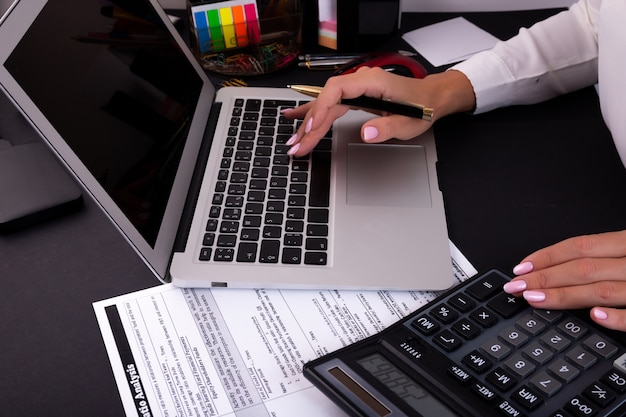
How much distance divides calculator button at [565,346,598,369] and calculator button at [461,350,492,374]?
7cm

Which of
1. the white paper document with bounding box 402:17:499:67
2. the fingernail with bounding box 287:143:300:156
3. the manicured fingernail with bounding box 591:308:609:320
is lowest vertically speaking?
the manicured fingernail with bounding box 591:308:609:320

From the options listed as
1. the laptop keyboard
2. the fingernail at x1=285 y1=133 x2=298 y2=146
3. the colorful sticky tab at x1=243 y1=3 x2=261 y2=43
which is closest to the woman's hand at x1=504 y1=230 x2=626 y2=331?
the laptop keyboard

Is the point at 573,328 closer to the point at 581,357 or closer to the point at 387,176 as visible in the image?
the point at 581,357

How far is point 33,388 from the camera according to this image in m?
0.56

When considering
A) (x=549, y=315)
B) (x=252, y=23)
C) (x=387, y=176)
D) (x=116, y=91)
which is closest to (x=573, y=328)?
(x=549, y=315)

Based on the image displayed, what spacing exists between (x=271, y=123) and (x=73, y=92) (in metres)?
0.30

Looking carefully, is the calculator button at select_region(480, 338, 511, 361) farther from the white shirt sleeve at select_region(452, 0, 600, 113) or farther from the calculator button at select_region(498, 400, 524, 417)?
the white shirt sleeve at select_region(452, 0, 600, 113)

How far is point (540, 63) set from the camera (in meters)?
0.90

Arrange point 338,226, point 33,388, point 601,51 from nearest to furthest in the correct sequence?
1. point 33,388
2. point 338,226
3. point 601,51

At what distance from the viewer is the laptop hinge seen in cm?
67

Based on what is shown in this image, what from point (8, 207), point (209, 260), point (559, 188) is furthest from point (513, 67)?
point (8, 207)

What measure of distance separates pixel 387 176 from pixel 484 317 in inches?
9.7

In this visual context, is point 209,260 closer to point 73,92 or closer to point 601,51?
point 73,92

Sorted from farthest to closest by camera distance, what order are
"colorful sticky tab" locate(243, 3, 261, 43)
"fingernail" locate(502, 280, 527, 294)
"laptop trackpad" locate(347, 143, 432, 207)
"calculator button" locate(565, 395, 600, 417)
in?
1. "colorful sticky tab" locate(243, 3, 261, 43)
2. "laptop trackpad" locate(347, 143, 432, 207)
3. "fingernail" locate(502, 280, 527, 294)
4. "calculator button" locate(565, 395, 600, 417)
